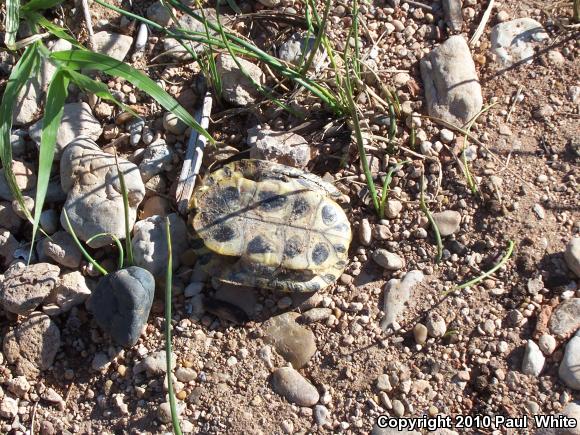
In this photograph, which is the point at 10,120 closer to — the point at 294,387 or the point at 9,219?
the point at 9,219

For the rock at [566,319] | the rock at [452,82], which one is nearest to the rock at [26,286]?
the rock at [452,82]

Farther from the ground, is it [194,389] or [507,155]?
[507,155]

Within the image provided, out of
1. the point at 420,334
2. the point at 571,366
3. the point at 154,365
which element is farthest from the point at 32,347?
→ the point at 571,366

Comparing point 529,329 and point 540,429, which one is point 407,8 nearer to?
point 529,329

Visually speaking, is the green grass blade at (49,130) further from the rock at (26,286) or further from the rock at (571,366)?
the rock at (571,366)

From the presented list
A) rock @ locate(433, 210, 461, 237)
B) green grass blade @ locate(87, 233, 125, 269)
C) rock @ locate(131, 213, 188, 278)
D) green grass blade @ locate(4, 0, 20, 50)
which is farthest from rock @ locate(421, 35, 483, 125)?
green grass blade @ locate(4, 0, 20, 50)

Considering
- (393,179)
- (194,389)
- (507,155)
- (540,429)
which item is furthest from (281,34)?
(540,429)

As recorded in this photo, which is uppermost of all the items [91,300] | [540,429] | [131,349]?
[91,300]
